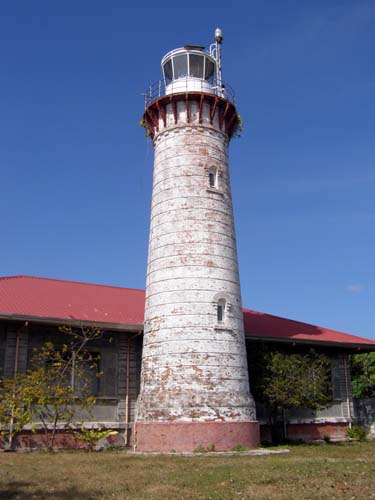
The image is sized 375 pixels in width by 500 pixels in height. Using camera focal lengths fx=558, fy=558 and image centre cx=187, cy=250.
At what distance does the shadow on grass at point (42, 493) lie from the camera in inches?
372

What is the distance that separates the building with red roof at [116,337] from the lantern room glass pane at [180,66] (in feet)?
30.8

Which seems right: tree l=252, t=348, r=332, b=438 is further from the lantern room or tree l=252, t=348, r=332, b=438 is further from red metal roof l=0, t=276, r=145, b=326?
the lantern room

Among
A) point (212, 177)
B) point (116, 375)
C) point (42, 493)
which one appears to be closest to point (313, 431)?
point (116, 375)

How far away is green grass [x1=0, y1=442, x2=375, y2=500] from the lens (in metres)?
9.72

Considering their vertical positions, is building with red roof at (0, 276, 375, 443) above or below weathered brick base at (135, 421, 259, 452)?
above

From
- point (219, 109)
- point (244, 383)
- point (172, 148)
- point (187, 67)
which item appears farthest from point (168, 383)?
point (187, 67)

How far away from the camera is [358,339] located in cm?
2595

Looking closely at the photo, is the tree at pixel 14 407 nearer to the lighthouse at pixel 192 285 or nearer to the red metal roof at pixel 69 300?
the red metal roof at pixel 69 300

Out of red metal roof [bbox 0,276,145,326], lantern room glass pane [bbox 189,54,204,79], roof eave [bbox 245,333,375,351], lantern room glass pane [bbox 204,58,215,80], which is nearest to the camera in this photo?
red metal roof [bbox 0,276,145,326]

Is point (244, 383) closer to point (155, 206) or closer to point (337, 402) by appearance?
point (155, 206)

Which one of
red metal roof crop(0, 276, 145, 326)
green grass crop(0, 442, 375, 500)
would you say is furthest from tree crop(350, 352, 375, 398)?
green grass crop(0, 442, 375, 500)

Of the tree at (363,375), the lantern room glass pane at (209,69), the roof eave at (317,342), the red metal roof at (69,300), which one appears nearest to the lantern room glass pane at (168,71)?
the lantern room glass pane at (209,69)

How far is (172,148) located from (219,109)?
93.0 inches

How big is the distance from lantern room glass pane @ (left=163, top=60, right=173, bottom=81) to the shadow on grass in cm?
1557
